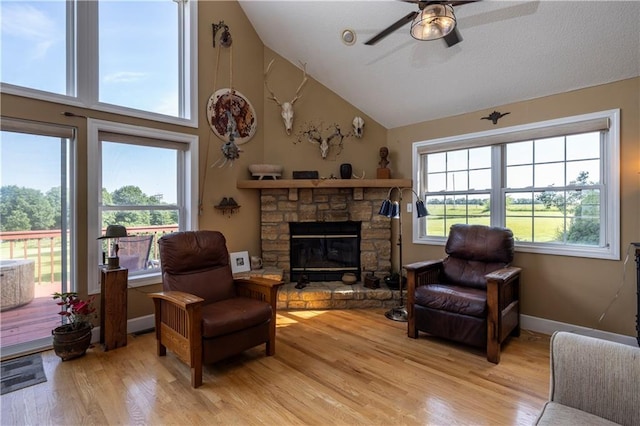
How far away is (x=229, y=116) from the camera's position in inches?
153

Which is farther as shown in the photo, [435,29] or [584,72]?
[584,72]

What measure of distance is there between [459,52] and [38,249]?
4.25 m

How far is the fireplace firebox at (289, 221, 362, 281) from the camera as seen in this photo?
4312 millimetres

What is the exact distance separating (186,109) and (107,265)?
73.1 inches

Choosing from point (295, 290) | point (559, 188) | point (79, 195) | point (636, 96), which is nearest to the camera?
point (636, 96)

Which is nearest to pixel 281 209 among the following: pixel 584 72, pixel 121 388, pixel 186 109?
pixel 186 109

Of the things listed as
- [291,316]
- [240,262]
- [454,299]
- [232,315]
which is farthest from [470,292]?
[240,262]

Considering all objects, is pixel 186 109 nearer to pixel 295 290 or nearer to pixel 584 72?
pixel 295 290

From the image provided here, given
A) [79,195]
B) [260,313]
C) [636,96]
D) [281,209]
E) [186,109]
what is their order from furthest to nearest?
[281,209] < [186,109] < [79,195] < [636,96] < [260,313]

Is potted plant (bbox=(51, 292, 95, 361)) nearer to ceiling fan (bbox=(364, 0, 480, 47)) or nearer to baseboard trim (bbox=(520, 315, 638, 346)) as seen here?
ceiling fan (bbox=(364, 0, 480, 47))

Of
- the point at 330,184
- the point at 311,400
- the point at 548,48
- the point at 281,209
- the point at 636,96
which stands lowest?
the point at 311,400

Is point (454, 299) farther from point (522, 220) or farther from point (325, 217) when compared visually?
point (325, 217)

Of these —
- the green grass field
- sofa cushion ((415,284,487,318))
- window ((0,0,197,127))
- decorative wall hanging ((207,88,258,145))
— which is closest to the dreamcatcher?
decorative wall hanging ((207,88,258,145))

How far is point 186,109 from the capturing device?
359cm
